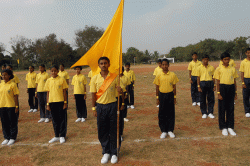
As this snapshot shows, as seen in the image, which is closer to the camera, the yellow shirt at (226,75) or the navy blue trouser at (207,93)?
the yellow shirt at (226,75)

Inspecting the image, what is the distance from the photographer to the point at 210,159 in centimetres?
364

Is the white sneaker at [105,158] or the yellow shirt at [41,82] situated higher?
the yellow shirt at [41,82]

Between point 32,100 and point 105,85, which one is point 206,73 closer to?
point 105,85

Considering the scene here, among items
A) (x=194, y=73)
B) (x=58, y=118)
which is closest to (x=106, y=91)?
(x=58, y=118)

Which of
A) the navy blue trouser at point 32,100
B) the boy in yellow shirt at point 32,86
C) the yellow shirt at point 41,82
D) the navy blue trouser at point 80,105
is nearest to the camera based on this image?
the navy blue trouser at point 80,105

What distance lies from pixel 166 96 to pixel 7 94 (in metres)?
4.17

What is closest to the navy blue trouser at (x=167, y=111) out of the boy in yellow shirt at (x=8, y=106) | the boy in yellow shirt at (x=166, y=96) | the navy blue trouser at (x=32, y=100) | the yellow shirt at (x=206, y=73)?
the boy in yellow shirt at (x=166, y=96)

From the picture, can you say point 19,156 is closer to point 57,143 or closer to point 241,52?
point 57,143

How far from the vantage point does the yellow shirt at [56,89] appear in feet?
16.0

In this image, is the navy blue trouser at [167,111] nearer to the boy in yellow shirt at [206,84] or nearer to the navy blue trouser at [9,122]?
the boy in yellow shirt at [206,84]

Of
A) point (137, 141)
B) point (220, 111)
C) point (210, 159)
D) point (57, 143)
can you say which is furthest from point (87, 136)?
point (220, 111)

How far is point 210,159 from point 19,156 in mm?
4210

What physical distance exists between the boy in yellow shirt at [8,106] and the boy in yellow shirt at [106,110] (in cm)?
255

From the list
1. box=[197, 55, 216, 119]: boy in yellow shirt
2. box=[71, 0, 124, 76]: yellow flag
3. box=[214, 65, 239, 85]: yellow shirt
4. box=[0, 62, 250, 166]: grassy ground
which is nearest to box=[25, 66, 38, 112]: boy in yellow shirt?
box=[0, 62, 250, 166]: grassy ground
